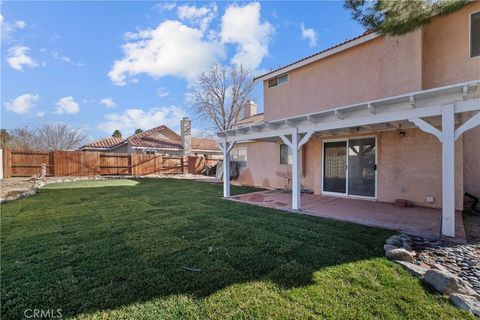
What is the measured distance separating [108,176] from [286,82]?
1597 centimetres

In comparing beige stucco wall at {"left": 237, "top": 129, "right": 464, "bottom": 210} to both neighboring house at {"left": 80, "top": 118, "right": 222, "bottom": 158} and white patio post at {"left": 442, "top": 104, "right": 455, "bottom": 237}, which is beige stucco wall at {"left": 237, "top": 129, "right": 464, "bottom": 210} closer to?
white patio post at {"left": 442, "top": 104, "right": 455, "bottom": 237}

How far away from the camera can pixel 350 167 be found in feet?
28.4

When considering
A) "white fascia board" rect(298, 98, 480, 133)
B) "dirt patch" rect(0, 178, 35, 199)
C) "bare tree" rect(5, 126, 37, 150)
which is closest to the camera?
"white fascia board" rect(298, 98, 480, 133)

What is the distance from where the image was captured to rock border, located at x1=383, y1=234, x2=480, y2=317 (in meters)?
2.51

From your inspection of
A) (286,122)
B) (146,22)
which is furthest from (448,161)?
(146,22)

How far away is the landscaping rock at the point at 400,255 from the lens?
352cm

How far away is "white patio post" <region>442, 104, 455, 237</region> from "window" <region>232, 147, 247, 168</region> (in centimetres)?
1012

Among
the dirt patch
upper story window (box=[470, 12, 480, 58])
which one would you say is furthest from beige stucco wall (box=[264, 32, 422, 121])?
the dirt patch

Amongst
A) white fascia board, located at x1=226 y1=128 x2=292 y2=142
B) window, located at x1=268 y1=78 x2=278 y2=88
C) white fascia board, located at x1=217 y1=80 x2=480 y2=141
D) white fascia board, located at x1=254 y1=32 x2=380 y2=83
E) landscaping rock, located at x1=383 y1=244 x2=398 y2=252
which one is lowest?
landscaping rock, located at x1=383 y1=244 x2=398 y2=252

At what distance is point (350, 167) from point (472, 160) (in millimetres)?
3330

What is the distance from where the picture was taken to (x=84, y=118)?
33.5m

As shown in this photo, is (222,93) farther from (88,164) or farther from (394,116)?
(394,116)

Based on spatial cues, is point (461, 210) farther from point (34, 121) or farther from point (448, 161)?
point (34, 121)

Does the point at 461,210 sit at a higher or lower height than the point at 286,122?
lower
